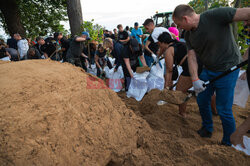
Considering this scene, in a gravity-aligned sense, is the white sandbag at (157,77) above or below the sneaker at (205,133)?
above

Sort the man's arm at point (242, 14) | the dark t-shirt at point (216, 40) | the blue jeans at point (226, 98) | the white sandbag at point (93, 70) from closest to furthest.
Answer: the man's arm at point (242, 14) < the dark t-shirt at point (216, 40) < the blue jeans at point (226, 98) < the white sandbag at point (93, 70)

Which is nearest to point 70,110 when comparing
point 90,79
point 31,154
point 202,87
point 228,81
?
point 31,154

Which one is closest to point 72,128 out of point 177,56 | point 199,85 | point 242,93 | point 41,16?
point 199,85

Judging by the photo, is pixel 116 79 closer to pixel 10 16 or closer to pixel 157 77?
pixel 157 77

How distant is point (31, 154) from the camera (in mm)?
1102

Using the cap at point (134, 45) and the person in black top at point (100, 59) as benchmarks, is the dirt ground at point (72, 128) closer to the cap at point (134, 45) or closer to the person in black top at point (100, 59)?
the cap at point (134, 45)

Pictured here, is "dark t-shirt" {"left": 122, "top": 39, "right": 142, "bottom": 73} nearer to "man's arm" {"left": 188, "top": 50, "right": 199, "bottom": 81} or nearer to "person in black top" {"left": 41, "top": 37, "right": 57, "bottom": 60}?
"man's arm" {"left": 188, "top": 50, "right": 199, "bottom": 81}

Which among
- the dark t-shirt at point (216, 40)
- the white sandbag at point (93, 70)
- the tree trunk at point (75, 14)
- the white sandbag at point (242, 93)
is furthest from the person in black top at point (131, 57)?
the tree trunk at point (75, 14)

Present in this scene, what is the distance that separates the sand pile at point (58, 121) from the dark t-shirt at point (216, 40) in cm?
116

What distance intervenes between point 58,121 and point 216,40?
1817mm

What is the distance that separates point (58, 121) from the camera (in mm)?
1328

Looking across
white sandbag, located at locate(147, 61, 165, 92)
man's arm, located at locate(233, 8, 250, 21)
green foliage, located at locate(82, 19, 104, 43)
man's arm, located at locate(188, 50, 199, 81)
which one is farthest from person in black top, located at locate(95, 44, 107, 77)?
man's arm, located at locate(233, 8, 250, 21)

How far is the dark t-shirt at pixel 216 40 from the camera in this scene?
1.61 m

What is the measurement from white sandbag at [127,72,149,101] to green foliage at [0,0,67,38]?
10.1 metres
